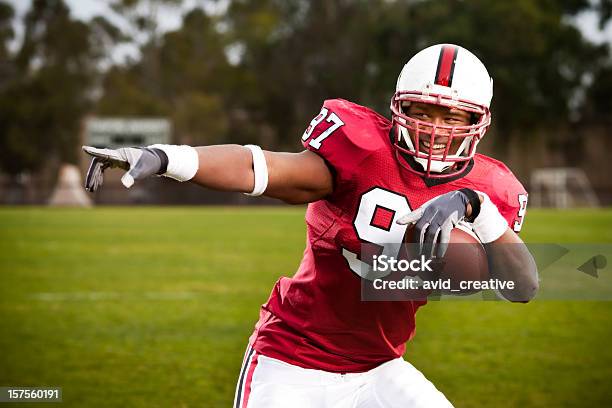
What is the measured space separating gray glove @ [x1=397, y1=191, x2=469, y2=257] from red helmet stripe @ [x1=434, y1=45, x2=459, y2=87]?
1.41 ft

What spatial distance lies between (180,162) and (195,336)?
4.12 meters

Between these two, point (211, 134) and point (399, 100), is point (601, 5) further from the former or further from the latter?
point (399, 100)

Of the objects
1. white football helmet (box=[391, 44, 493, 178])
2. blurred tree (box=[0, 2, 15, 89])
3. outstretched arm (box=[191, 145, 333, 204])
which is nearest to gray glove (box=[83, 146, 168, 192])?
outstretched arm (box=[191, 145, 333, 204])

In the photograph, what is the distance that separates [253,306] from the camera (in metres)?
7.65

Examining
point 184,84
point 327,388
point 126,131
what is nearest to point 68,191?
point 126,131

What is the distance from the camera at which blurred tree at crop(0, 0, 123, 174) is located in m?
39.0

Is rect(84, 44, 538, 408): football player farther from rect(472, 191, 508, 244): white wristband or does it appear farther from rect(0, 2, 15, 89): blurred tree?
rect(0, 2, 15, 89): blurred tree

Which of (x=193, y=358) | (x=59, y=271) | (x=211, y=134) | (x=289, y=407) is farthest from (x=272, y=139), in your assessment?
(x=289, y=407)

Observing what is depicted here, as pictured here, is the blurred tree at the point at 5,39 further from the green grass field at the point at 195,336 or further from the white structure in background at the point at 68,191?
the green grass field at the point at 195,336

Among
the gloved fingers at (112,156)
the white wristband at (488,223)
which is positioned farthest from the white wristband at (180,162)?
the white wristband at (488,223)

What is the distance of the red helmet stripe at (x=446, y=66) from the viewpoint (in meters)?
2.70

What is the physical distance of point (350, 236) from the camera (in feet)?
8.89

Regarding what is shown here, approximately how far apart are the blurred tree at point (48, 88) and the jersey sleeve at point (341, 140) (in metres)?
38.1

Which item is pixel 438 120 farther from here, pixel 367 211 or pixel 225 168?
pixel 225 168
